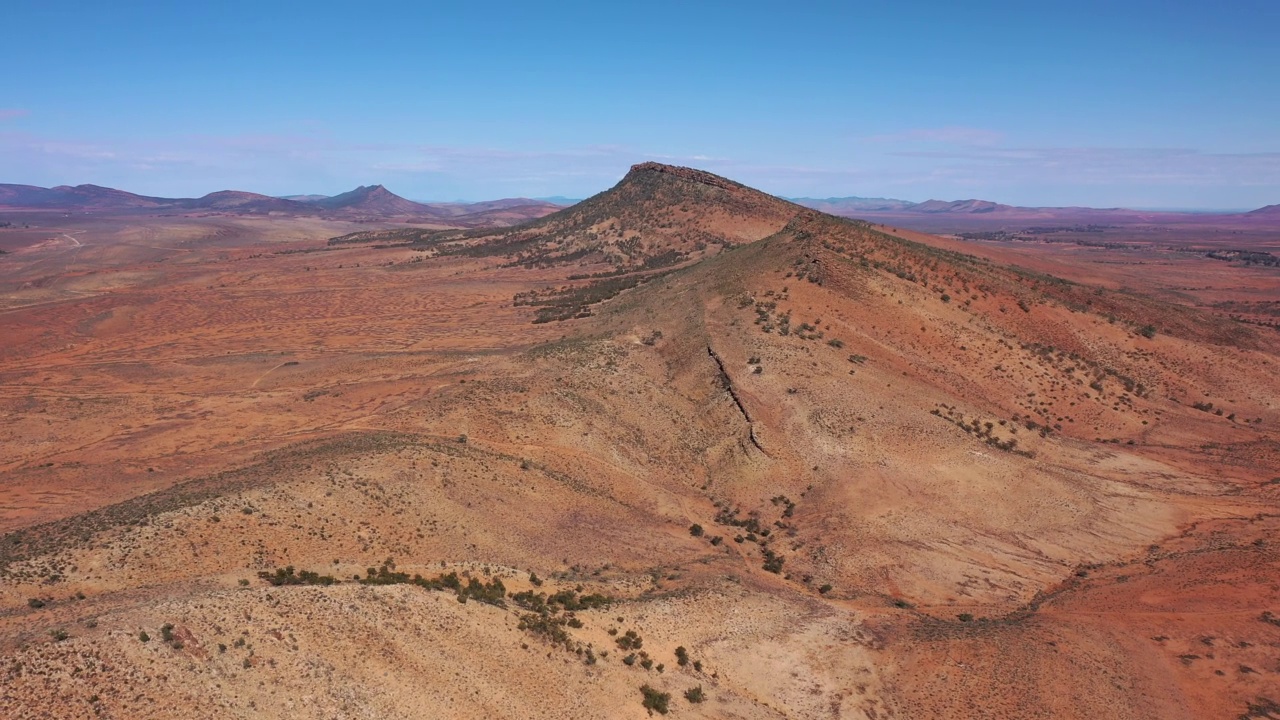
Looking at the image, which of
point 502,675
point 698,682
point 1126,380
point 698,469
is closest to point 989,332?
point 1126,380

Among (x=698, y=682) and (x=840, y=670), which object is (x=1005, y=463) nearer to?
(x=840, y=670)

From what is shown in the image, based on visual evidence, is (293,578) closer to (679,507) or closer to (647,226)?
(679,507)

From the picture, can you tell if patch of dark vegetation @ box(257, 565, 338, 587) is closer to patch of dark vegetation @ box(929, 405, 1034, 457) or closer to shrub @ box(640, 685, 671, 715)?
shrub @ box(640, 685, 671, 715)

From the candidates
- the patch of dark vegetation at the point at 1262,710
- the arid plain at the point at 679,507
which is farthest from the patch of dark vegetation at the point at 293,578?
the patch of dark vegetation at the point at 1262,710

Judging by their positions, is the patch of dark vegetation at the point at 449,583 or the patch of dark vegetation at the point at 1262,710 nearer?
the patch of dark vegetation at the point at 1262,710

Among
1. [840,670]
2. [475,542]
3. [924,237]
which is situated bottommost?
[840,670]

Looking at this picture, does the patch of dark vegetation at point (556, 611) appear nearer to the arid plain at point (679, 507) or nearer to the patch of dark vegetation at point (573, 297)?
the arid plain at point (679, 507)

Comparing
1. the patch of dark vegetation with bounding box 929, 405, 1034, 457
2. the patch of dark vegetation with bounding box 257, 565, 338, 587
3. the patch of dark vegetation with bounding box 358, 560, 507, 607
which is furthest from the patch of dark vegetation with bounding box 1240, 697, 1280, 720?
the patch of dark vegetation with bounding box 257, 565, 338, 587

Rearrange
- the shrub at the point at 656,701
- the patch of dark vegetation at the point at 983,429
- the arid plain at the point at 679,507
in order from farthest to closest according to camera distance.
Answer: the patch of dark vegetation at the point at 983,429 → the shrub at the point at 656,701 → the arid plain at the point at 679,507
